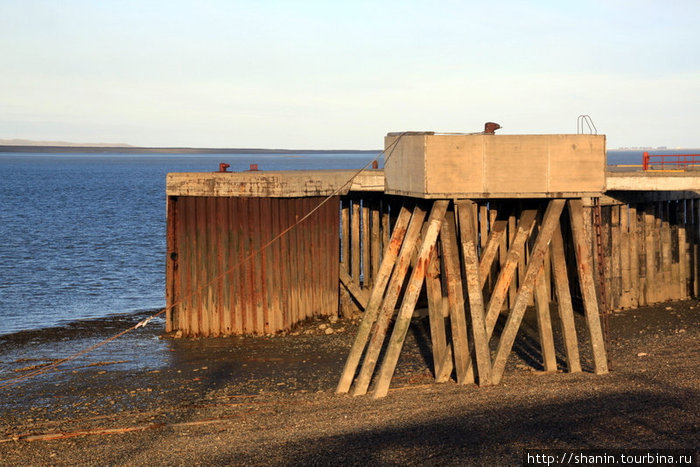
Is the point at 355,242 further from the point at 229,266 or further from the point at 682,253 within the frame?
the point at 682,253

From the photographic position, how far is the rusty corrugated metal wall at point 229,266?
820 inches

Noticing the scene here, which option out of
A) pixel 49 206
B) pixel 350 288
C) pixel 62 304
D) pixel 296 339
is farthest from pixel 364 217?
pixel 49 206

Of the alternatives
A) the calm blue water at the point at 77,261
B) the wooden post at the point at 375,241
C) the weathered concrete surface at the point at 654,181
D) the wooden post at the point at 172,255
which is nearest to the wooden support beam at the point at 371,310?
the wooden post at the point at 172,255

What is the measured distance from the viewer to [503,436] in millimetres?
11953

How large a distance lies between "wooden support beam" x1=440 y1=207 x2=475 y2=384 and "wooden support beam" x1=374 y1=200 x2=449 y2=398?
0.25 m

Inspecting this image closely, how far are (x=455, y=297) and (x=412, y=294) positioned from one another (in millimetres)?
830

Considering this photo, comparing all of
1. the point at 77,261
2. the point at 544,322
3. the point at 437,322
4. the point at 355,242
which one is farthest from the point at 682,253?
the point at 77,261

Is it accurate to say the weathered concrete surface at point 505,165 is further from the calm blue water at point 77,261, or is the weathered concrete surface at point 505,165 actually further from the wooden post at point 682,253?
the calm blue water at point 77,261

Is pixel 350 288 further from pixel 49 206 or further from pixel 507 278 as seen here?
pixel 49 206

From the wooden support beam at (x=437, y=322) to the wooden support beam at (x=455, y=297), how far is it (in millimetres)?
303

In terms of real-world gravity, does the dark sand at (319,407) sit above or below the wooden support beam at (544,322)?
below

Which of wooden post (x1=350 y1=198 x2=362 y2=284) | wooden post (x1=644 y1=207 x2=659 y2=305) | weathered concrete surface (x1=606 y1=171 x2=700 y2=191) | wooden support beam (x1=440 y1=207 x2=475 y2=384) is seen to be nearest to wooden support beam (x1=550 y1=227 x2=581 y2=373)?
wooden support beam (x1=440 y1=207 x2=475 y2=384)

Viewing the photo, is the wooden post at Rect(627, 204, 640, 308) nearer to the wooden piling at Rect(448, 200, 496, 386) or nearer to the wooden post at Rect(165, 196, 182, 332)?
the wooden piling at Rect(448, 200, 496, 386)

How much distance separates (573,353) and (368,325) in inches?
160
